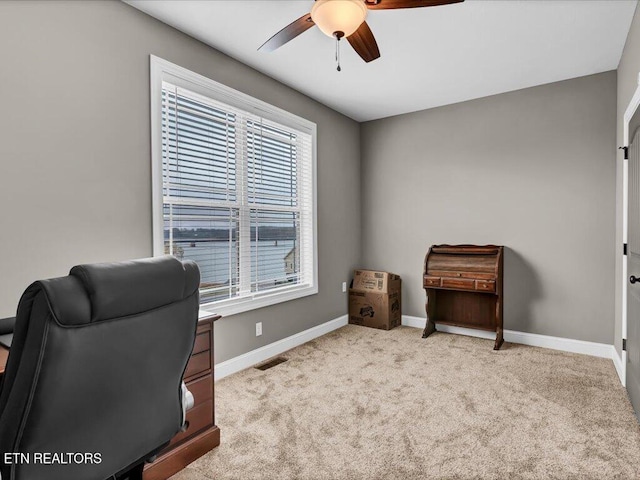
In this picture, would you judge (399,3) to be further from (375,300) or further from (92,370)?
(375,300)

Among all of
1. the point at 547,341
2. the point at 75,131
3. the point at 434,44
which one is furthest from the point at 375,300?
the point at 75,131

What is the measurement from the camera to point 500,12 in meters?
2.45

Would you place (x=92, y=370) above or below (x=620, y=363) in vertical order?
above

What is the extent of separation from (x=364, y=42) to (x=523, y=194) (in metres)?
2.52

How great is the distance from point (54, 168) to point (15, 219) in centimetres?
33

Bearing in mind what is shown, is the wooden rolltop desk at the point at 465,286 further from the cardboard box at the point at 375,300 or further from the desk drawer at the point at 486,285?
the cardboard box at the point at 375,300

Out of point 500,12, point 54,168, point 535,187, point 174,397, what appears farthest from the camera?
point 535,187

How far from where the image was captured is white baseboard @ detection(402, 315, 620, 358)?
11.3 feet

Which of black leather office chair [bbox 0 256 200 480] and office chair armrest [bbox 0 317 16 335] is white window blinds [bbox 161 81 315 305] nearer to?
office chair armrest [bbox 0 317 16 335]

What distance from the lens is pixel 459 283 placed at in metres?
3.77

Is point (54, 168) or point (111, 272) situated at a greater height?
point (54, 168)

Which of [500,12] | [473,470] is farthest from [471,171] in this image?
[473,470]

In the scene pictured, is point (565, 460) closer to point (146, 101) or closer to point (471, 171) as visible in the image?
point (471, 171)

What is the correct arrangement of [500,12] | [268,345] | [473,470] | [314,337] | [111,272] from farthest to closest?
[314,337] < [268,345] < [500,12] < [473,470] < [111,272]
